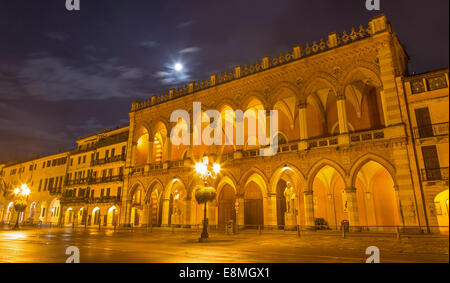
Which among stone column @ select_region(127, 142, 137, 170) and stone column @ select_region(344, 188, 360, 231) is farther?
stone column @ select_region(127, 142, 137, 170)

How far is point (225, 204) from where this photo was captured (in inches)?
1016

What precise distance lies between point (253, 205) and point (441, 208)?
13.3 meters

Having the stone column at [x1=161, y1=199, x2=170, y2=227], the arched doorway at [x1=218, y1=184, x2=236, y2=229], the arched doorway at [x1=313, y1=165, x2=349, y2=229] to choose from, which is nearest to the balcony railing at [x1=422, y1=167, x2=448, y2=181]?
the arched doorway at [x1=313, y1=165, x2=349, y2=229]

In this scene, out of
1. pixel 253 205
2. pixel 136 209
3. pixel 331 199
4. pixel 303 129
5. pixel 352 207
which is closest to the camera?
pixel 352 207

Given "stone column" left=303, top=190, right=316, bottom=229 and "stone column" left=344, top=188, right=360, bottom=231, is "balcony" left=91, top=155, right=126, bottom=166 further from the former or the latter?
"stone column" left=344, top=188, right=360, bottom=231

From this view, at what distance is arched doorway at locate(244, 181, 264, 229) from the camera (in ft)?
79.7

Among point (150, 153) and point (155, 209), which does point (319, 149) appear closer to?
point (150, 153)

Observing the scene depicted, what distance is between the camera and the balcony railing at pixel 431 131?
15867mm

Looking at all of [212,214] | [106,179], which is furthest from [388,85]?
[106,179]

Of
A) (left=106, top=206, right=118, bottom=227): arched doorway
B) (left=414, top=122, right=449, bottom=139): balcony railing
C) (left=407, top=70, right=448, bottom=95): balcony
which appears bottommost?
(left=106, top=206, right=118, bottom=227): arched doorway

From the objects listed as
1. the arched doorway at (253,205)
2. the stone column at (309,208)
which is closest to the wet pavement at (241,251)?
the stone column at (309,208)

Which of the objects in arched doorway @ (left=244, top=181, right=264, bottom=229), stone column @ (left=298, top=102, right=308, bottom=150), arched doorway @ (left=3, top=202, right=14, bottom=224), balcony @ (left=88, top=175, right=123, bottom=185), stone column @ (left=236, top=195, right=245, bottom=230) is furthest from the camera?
arched doorway @ (left=3, top=202, right=14, bottom=224)

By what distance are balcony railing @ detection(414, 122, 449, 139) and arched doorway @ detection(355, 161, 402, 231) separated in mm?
4503
